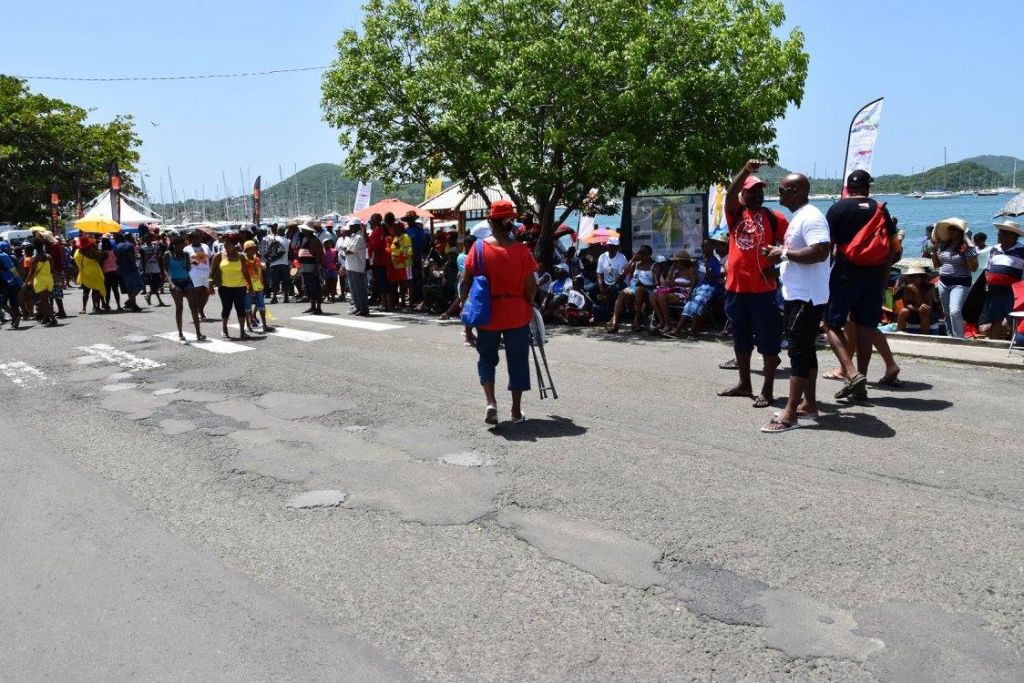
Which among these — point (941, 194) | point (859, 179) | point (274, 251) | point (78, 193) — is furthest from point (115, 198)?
point (941, 194)

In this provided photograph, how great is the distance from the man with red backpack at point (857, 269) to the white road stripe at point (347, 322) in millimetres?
8293

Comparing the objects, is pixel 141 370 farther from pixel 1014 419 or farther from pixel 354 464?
pixel 1014 419

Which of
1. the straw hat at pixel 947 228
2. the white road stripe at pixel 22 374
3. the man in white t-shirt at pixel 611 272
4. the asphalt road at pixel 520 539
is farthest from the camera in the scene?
the man in white t-shirt at pixel 611 272

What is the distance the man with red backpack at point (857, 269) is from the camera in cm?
754

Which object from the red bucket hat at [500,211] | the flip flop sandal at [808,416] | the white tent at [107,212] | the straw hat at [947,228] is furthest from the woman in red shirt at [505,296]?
the white tent at [107,212]

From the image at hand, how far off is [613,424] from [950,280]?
6.46 m

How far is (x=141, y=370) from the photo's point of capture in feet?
36.0

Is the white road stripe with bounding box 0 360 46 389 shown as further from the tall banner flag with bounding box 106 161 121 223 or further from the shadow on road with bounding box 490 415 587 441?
the tall banner flag with bounding box 106 161 121 223

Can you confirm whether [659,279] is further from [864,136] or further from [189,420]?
[189,420]

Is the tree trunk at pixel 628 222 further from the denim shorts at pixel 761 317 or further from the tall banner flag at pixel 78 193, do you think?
the tall banner flag at pixel 78 193

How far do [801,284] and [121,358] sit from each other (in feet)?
31.1

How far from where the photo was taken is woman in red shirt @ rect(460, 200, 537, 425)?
686 cm

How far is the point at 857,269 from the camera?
304 inches

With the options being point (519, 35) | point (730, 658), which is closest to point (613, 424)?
point (730, 658)
